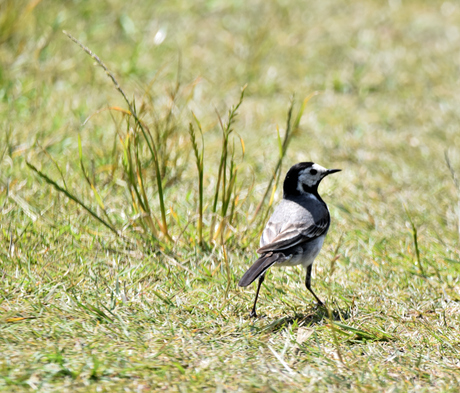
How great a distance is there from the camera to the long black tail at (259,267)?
3.82m

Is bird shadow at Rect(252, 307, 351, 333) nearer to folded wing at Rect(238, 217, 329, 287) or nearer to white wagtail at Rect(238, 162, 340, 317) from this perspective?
white wagtail at Rect(238, 162, 340, 317)

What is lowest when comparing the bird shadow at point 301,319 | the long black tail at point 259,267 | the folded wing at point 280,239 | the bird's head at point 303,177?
the bird shadow at point 301,319

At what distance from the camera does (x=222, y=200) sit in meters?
4.73

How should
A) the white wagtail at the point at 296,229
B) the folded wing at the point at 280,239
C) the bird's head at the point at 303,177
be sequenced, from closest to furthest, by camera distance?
the folded wing at the point at 280,239, the white wagtail at the point at 296,229, the bird's head at the point at 303,177

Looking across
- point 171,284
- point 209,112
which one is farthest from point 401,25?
point 171,284

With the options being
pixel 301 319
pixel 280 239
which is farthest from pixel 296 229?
pixel 301 319

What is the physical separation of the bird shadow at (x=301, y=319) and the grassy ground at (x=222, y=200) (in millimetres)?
18

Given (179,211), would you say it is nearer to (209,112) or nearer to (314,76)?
(209,112)

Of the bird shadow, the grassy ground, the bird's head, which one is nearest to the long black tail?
the grassy ground

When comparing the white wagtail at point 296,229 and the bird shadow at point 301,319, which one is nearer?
the bird shadow at point 301,319

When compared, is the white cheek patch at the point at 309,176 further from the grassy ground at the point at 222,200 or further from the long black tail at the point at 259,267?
the long black tail at the point at 259,267

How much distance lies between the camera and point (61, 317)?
12.1ft

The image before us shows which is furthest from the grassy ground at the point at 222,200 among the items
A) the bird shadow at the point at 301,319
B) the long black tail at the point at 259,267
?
the long black tail at the point at 259,267

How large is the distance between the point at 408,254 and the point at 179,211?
1907 mm
